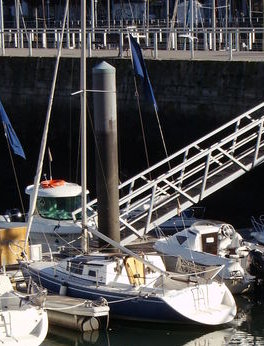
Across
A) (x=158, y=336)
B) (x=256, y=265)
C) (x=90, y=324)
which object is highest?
(x=256, y=265)

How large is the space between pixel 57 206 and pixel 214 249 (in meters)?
4.50

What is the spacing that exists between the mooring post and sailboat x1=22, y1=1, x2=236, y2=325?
0.02m

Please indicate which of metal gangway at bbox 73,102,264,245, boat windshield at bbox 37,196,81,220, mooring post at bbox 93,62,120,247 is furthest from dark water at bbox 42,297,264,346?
boat windshield at bbox 37,196,81,220

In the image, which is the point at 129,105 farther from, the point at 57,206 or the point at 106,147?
the point at 106,147

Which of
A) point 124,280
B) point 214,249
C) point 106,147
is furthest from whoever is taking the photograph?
point 214,249

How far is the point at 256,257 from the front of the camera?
26.5 meters

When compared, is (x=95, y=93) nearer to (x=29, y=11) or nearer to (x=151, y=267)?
(x=151, y=267)

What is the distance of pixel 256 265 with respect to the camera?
26391mm

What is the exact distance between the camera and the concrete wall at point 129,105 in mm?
34688

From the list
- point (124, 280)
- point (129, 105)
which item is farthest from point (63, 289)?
point (129, 105)

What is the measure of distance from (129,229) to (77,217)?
2.34 metres

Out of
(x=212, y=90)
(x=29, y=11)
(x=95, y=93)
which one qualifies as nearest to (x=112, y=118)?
(x=95, y=93)

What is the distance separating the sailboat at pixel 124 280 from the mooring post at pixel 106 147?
21 mm

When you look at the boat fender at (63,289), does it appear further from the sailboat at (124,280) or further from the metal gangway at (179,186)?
the metal gangway at (179,186)
